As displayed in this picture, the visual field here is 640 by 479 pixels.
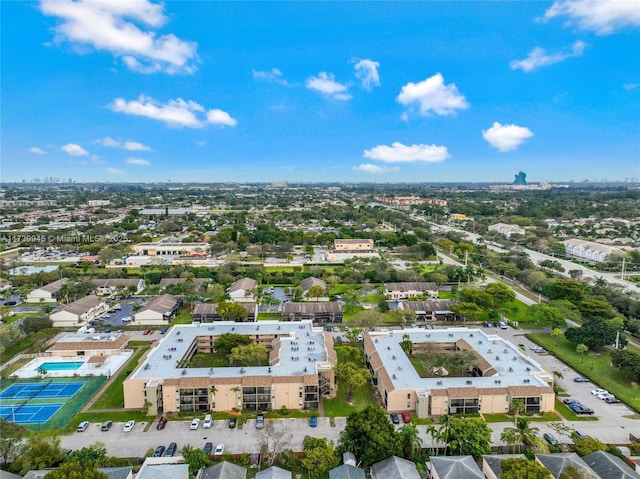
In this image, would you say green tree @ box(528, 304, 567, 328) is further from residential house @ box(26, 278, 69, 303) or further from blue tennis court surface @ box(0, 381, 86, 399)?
residential house @ box(26, 278, 69, 303)

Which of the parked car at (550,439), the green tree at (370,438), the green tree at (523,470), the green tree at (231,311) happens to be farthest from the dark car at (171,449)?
the parked car at (550,439)

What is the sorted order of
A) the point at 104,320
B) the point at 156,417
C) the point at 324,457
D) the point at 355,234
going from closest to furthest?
the point at 324,457, the point at 156,417, the point at 104,320, the point at 355,234

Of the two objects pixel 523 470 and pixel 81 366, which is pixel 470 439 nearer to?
pixel 523 470

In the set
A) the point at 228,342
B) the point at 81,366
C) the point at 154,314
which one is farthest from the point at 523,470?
the point at 154,314

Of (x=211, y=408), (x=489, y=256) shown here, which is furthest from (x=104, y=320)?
(x=489, y=256)

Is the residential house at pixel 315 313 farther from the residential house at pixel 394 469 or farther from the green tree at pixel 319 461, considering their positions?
the residential house at pixel 394 469

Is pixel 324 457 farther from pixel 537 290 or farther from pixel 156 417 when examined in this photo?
pixel 537 290
